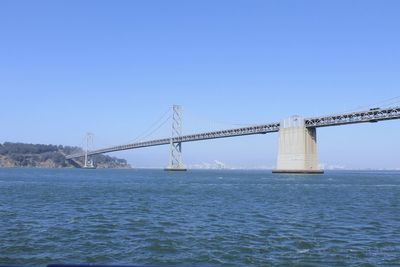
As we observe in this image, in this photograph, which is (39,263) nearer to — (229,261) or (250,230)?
(229,261)

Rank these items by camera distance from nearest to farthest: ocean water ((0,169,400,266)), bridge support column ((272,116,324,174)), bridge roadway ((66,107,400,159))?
ocean water ((0,169,400,266)) < bridge roadway ((66,107,400,159)) < bridge support column ((272,116,324,174))

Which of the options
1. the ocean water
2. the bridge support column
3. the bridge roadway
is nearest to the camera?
the ocean water

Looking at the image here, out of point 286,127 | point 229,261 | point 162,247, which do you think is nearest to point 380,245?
point 229,261

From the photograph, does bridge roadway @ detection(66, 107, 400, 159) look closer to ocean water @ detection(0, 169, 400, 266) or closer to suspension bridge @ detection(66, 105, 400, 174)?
suspension bridge @ detection(66, 105, 400, 174)

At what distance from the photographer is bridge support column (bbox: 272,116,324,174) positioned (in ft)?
239

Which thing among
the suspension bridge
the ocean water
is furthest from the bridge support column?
the ocean water

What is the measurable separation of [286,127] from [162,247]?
67.2m

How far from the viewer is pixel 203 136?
94062 millimetres

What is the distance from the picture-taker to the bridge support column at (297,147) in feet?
239

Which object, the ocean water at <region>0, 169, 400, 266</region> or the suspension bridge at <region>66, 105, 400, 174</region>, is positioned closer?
the ocean water at <region>0, 169, 400, 266</region>

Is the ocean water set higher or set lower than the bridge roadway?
lower

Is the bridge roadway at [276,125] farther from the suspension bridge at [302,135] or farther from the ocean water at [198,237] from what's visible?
the ocean water at [198,237]

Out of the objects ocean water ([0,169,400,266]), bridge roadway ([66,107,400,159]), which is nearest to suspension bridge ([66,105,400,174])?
bridge roadway ([66,107,400,159])

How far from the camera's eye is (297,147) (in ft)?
239
